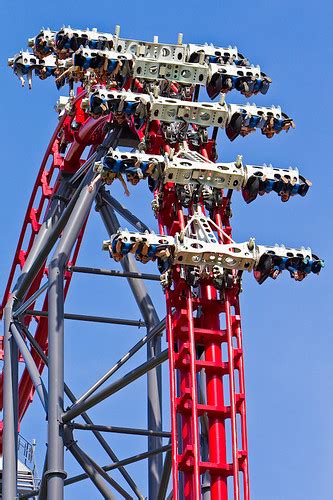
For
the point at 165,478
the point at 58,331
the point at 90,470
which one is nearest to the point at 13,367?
the point at 58,331

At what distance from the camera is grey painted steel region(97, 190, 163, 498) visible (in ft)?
104

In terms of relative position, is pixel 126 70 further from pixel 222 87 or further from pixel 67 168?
pixel 67 168

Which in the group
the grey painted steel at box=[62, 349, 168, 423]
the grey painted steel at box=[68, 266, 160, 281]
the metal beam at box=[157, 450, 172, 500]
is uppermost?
the grey painted steel at box=[68, 266, 160, 281]

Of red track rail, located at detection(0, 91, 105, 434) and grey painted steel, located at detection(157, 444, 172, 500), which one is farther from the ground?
red track rail, located at detection(0, 91, 105, 434)

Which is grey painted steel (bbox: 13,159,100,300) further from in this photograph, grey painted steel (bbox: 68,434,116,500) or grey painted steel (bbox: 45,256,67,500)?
grey painted steel (bbox: 68,434,116,500)

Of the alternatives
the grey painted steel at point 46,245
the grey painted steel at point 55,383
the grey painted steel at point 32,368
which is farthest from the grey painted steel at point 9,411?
the grey painted steel at point 55,383

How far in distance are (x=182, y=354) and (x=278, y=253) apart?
7.24ft

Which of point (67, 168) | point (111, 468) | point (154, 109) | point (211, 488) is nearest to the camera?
point (211, 488)

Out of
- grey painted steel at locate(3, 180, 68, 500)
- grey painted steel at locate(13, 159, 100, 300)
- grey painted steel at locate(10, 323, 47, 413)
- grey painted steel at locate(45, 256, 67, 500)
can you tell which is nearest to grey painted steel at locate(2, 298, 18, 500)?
grey painted steel at locate(3, 180, 68, 500)

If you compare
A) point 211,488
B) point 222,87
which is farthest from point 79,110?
point 211,488

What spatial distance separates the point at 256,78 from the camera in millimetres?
29828

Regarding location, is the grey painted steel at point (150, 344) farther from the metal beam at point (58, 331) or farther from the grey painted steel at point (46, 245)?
the metal beam at point (58, 331)

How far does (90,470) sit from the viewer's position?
29.8 m

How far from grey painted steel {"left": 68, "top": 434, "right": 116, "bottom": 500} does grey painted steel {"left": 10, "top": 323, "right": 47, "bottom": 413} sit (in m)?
0.83
